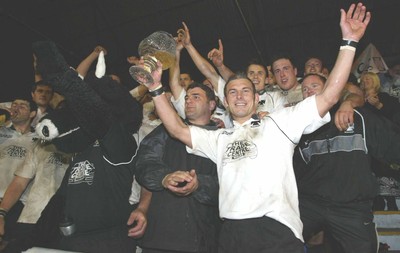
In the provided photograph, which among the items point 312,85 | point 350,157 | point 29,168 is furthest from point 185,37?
point 29,168

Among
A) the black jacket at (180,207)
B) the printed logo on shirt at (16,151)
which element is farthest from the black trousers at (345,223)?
the printed logo on shirt at (16,151)

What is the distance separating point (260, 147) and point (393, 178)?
131 inches

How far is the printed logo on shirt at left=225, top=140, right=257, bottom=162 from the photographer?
2380 millimetres

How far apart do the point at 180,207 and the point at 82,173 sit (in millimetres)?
832

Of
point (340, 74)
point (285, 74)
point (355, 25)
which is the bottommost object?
point (340, 74)

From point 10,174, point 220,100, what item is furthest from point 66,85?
point 10,174

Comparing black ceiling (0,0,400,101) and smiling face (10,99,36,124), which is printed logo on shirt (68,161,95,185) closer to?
smiling face (10,99,36,124)

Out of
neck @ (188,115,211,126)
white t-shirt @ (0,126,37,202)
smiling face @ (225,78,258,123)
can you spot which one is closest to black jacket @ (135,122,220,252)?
neck @ (188,115,211,126)

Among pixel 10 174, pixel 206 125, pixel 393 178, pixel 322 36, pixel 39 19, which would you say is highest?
pixel 39 19

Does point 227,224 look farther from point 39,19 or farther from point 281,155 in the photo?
point 39,19

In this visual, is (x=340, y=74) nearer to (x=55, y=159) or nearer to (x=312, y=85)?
(x=312, y=85)

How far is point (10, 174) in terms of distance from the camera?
4266 millimetres

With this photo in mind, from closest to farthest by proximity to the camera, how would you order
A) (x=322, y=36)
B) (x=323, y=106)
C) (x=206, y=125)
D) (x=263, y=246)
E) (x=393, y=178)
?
1. (x=263, y=246)
2. (x=323, y=106)
3. (x=206, y=125)
4. (x=393, y=178)
5. (x=322, y=36)

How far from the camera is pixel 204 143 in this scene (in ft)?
8.77
